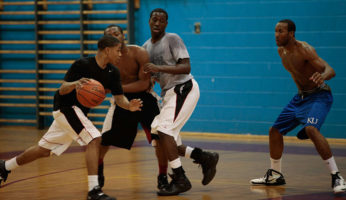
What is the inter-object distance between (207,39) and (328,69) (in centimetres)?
551

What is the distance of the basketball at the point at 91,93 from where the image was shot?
521 centimetres

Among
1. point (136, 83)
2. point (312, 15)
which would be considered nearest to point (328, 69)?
point (136, 83)

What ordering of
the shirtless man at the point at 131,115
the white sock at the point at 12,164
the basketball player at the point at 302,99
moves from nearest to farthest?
the white sock at the point at 12,164 < the basketball player at the point at 302,99 < the shirtless man at the point at 131,115

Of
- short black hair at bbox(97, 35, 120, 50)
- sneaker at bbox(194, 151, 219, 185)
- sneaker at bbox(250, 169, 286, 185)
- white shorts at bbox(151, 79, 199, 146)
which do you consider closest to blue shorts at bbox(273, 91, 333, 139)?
sneaker at bbox(250, 169, 286, 185)

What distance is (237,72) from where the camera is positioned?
11.0 m

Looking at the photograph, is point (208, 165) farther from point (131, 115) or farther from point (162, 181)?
point (131, 115)

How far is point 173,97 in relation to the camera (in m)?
5.84

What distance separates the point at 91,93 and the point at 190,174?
2.09m

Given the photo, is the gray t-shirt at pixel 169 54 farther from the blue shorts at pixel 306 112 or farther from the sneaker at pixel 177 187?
the blue shorts at pixel 306 112

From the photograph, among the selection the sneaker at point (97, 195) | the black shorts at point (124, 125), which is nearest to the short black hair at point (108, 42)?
the black shorts at point (124, 125)

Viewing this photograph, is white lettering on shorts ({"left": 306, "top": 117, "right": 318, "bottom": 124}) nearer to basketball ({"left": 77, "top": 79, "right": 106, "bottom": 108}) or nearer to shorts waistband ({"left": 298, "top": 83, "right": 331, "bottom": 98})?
shorts waistband ({"left": 298, "top": 83, "right": 331, "bottom": 98})

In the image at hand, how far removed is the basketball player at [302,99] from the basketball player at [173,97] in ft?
2.30

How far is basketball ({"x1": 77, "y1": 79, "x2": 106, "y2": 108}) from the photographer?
5.21 metres

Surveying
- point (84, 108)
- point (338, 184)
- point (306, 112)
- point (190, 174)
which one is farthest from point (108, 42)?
point (338, 184)
